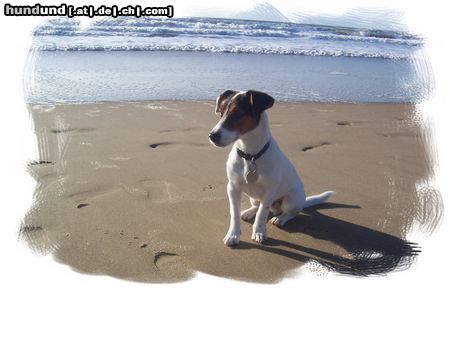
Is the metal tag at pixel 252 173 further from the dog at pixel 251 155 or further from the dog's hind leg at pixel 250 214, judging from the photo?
the dog's hind leg at pixel 250 214

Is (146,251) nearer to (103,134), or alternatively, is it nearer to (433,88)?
(433,88)

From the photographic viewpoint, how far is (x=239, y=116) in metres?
3.38

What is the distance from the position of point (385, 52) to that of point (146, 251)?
13397 millimetres

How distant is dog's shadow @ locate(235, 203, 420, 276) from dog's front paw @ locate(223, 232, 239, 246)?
0.05 meters

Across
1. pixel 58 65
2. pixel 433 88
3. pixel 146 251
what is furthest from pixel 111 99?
pixel 433 88

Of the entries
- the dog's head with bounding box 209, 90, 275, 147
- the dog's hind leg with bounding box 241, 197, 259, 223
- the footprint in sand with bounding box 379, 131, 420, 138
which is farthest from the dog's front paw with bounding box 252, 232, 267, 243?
the footprint in sand with bounding box 379, 131, 420, 138

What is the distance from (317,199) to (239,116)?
1458mm

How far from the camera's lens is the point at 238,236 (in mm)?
3646

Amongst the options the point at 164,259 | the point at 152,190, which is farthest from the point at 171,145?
the point at 164,259

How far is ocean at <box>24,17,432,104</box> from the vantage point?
28.2 feet

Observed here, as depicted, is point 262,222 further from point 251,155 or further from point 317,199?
point 317,199

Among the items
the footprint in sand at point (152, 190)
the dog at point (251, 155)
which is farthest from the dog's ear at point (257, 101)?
the footprint in sand at point (152, 190)

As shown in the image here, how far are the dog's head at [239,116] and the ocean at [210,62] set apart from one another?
3430 millimetres

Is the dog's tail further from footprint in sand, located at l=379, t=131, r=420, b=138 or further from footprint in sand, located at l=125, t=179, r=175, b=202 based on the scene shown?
footprint in sand, located at l=379, t=131, r=420, b=138
